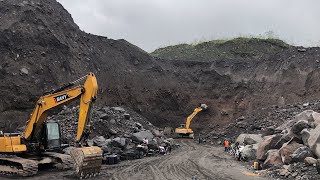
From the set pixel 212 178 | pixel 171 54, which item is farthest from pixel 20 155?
A: pixel 171 54

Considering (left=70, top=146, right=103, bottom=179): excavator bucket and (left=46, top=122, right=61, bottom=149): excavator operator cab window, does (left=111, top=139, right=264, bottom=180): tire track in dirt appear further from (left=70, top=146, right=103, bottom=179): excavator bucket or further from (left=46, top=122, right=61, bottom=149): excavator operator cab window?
(left=46, top=122, right=61, bottom=149): excavator operator cab window

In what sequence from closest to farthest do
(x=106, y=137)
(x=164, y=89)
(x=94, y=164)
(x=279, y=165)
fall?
(x=94, y=164) < (x=279, y=165) < (x=106, y=137) < (x=164, y=89)

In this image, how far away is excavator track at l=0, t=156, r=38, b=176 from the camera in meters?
12.3

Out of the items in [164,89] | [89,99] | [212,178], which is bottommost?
[212,178]

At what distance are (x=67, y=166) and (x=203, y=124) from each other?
77.3ft

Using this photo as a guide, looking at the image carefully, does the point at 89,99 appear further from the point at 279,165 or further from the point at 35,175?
the point at 279,165

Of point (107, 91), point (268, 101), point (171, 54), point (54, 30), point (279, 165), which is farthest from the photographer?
point (171, 54)

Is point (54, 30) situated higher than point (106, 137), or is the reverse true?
point (54, 30)

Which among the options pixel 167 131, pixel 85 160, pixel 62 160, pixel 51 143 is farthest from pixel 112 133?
pixel 167 131

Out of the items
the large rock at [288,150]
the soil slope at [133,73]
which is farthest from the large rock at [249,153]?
the soil slope at [133,73]

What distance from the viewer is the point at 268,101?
34156 millimetres

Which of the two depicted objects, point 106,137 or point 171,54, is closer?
point 106,137

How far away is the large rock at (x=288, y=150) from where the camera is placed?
517 inches

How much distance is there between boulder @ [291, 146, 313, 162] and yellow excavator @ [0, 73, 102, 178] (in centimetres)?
678
